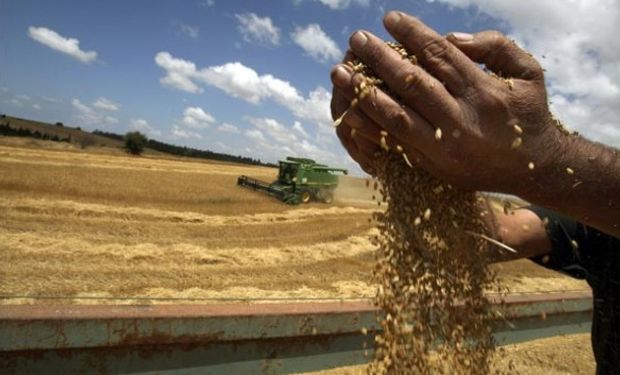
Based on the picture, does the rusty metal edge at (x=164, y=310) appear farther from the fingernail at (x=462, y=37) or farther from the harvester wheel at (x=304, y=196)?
the harvester wheel at (x=304, y=196)

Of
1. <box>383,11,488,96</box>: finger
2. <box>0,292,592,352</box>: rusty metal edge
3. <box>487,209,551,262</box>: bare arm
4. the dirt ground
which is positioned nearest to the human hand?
<box>383,11,488,96</box>: finger

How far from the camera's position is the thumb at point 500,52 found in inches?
68.4

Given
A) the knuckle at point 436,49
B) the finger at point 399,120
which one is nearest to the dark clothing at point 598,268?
the finger at point 399,120

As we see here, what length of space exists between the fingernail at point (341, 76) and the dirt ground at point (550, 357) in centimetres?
301

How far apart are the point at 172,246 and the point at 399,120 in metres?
8.43

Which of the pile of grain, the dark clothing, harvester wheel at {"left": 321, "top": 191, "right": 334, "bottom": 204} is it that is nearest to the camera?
the pile of grain

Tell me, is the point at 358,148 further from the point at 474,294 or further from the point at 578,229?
the point at 578,229

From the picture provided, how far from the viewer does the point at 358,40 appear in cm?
183

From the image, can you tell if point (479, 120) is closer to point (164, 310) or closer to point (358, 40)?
point (358, 40)

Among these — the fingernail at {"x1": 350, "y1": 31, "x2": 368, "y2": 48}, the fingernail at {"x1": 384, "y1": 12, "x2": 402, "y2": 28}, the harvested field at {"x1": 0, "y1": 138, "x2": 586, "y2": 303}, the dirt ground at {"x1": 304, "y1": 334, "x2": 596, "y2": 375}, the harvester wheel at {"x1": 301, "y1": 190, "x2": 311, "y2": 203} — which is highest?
the fingernail at {"x1": 384, "y1": 12, "x2": 402, "y2": 28}

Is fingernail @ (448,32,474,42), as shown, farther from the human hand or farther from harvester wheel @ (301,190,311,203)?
harvester wheel @ (301,190,311,203)

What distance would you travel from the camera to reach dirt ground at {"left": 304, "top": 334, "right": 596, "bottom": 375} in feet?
13.8

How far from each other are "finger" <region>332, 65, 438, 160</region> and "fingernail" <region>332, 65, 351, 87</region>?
0.04ft

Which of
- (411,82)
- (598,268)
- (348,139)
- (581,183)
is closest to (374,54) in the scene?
(411,82)
